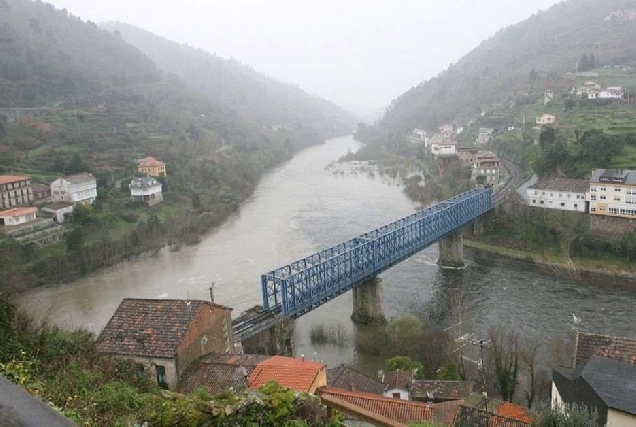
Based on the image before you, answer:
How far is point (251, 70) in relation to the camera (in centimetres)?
18888

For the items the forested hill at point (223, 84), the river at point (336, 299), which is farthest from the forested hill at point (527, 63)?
the river at point (336, 299)

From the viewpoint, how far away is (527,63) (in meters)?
87.2

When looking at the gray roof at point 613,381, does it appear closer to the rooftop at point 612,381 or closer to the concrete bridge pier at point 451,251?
the rooftop at point 612,381

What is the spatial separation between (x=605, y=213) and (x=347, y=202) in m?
18.4

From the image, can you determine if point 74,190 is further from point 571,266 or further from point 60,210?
point 571,266

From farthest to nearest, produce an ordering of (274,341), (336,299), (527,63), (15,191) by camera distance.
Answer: (527,63), (15,191), (336,299), (274,341)

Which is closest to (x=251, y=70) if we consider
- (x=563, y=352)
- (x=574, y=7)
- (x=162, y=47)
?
(x=162, y=47)

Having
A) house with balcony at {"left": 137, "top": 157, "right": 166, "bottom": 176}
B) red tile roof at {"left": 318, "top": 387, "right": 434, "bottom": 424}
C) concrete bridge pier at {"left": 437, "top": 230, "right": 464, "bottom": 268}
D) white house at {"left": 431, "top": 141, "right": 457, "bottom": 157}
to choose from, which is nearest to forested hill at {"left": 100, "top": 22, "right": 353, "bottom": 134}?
white house at {"left": 431, "top": 141, "right": 457, "bottom": 157}

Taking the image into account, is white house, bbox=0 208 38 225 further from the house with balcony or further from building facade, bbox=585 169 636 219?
building facade, bbox=585 169 636 219

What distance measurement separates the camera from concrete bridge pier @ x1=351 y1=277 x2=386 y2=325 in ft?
67.9

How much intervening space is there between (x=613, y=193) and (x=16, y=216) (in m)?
31.3

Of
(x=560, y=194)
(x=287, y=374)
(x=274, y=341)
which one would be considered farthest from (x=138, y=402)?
(x=560, y=194)

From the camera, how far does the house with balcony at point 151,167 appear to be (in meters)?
41.2

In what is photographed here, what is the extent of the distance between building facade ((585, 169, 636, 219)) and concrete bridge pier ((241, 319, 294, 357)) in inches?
768
